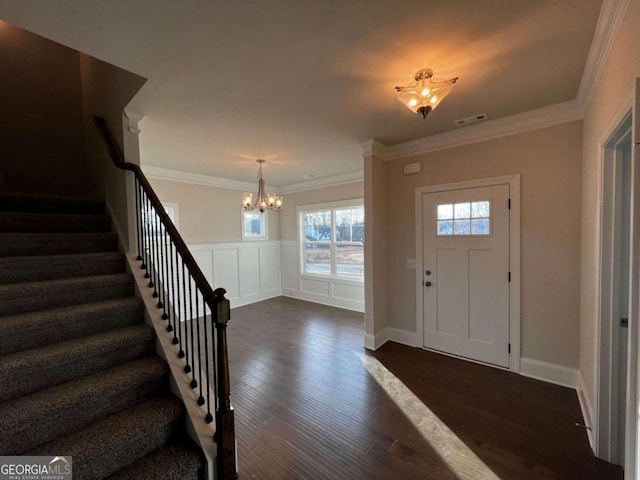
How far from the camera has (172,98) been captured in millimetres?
2248

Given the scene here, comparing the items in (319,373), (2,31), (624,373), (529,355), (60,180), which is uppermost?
(2,31)

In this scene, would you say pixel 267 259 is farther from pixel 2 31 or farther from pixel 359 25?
pixel 359 25

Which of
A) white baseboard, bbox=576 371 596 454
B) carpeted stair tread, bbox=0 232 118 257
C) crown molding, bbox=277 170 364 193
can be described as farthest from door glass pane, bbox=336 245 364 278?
carpeted stair tread, bbox=0 232 118 257

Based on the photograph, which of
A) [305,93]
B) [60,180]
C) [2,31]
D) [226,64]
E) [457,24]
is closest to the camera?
[457,24]

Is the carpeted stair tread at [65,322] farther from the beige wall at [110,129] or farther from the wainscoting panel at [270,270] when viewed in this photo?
the wainscoting panel at [270,270]

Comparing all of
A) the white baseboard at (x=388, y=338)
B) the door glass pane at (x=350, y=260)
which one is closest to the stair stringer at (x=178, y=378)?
the white baseboard at (x=388, y=338)

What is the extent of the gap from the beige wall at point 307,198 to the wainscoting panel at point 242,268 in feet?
1.66

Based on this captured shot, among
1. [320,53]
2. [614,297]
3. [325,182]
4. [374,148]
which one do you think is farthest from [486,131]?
[325,182]

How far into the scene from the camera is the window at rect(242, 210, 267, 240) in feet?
18.9

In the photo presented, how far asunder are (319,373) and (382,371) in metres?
0.66

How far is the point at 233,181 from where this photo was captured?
5438 millimetres

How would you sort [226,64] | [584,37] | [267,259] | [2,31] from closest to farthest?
[584,37], [226,64], [2,31], [267,259]

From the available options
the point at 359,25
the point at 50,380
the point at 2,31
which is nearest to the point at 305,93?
the point at 359,25

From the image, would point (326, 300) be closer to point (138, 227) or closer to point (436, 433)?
point (436, 433)
